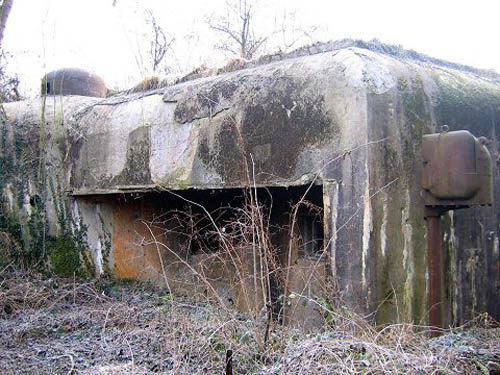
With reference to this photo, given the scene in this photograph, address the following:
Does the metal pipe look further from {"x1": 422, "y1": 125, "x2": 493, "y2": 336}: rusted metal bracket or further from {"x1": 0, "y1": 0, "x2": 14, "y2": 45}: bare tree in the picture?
{"x1": 0, "y1": 0, "x2": 14, "y2": 45}: bare tree

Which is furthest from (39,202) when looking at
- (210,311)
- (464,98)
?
(464,98)

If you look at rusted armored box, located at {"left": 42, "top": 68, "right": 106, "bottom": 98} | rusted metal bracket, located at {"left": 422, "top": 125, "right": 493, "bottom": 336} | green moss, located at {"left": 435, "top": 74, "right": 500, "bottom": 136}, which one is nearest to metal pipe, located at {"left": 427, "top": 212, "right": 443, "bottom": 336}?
rusted metal bracket, located at {"left": 422, "top": 125, "right": 493, "bottom": 336}

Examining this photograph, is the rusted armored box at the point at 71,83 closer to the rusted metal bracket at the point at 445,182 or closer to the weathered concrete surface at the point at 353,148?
the weathered concrete surface at the point at 353,148

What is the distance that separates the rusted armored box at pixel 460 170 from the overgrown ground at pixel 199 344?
0.80 metres

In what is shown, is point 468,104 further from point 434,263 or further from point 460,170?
point 434,263

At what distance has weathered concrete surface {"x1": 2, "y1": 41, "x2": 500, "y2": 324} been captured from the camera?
3574 mm

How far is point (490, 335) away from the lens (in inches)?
139

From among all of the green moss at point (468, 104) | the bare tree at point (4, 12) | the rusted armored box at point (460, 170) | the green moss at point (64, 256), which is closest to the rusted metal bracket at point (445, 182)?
the rusted armored box at point (460, 170)

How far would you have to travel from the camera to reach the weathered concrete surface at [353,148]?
3574mm

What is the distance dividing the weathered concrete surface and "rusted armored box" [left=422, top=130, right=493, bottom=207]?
0.45 feet

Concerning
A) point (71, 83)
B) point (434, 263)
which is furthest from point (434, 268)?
point (71, 83)

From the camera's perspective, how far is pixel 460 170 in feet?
11.5

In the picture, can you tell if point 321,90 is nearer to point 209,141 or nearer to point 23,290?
point 209,141

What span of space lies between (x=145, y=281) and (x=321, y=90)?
2.87 meters
